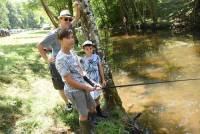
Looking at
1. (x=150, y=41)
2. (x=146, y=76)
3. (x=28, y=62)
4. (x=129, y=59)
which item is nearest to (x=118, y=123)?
(x=146, y=76)

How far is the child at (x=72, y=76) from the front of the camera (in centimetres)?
545

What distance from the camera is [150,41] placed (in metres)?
24.9

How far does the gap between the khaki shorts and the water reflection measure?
2.66 metres

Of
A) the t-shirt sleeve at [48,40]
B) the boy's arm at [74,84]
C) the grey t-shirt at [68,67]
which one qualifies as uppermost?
the t-shirt sleeve at [48,40]

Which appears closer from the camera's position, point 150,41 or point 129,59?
point 129,59

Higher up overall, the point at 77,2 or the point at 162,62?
the point at 77,2

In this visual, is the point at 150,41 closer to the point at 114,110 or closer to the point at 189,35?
the point at 189,35

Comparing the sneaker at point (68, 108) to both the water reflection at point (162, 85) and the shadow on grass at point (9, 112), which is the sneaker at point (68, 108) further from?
the water reflection at point (162, 85)

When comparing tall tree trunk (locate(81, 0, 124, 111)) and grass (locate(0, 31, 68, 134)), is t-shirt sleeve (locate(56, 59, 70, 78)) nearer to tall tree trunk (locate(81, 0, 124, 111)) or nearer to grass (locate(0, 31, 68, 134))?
grass (locate(0, 31, 68, 134))

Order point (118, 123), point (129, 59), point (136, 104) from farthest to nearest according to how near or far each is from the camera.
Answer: point (129, 59) < point (136, 104) < point (118, 123)

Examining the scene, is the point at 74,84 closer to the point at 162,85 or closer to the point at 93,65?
the point at 93,65

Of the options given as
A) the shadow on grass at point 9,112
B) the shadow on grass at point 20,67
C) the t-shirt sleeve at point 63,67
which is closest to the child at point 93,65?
the shadow on grass at point 9,112

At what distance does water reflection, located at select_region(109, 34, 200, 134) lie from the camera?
348 inches

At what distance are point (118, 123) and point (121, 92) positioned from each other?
4.51m
